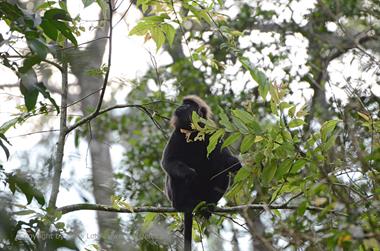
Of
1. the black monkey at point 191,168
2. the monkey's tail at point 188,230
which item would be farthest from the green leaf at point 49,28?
the black monkey at point 191,168

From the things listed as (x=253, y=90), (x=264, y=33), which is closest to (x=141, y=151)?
(x=253, y=90)

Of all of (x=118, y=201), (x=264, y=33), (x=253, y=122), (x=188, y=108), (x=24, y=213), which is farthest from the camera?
(x=264, y=33)

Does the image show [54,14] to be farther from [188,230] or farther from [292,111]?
[188,230]

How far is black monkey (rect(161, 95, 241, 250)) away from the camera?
17.4ft

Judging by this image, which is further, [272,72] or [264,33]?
[264,33]

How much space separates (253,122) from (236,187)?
16.2 inches

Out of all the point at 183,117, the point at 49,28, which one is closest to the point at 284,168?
the point at 49,28

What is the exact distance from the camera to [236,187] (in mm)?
3367

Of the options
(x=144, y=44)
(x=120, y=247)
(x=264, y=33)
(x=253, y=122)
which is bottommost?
(x=120, y=247)

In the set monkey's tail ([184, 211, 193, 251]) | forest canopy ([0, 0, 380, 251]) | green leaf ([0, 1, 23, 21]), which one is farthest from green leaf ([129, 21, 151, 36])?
green leaf ([0, 1, 23, 21])

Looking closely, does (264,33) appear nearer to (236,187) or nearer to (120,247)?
(236,187)

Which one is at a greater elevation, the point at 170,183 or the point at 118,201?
the point at 170,183

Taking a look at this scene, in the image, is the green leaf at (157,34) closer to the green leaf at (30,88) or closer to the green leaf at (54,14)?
the green leaf at (54,14)

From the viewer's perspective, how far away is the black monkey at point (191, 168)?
529cm
